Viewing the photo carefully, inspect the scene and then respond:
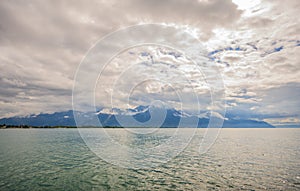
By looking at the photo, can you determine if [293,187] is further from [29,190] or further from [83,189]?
[29,190]

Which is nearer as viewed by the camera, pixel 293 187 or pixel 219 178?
pixel 293 187

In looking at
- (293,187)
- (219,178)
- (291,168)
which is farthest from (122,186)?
(291,168)

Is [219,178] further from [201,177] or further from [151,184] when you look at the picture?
[151,184]

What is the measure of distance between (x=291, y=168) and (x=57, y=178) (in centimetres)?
4495

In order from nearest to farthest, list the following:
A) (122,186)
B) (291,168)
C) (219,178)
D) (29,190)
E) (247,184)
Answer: (29,190) < (122,186) < (247,184) < (219,178) < (291,168)

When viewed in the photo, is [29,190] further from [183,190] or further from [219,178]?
[219,178]

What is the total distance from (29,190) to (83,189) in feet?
21.8

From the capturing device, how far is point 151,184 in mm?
29609

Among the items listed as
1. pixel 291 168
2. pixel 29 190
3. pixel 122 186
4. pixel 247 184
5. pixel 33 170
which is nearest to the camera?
pixel 29 190

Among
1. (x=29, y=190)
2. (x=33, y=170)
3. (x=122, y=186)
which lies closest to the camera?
(x=29, y=190)

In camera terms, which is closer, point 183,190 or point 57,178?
point 183,190

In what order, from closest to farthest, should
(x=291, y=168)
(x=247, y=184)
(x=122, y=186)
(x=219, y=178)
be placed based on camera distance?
(x=122, y=186) < (x=247, y=184) < (x=219, y=178) < (x=291, y=168)

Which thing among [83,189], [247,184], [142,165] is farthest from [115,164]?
[247,184]

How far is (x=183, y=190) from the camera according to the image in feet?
89.4
